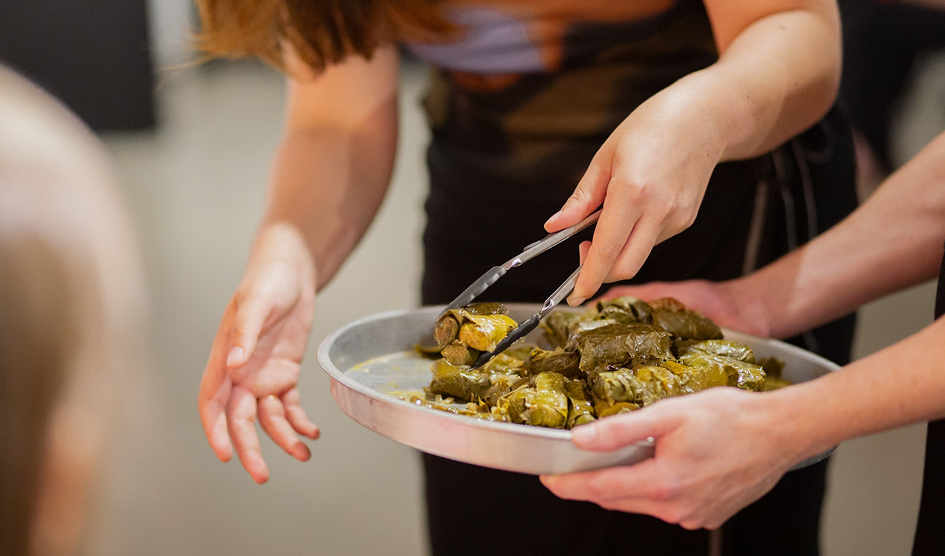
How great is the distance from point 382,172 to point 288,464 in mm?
1484

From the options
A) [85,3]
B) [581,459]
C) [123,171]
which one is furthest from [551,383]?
[85,3]

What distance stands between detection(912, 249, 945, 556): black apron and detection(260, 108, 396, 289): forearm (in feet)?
3.09

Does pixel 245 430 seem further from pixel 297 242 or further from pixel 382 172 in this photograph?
pixel 382 172

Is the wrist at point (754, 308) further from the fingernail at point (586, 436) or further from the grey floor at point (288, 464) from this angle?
the grey floor at point (288, 464)

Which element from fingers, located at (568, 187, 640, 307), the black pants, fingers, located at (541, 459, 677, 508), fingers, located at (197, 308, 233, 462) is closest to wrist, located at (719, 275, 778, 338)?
the black pants

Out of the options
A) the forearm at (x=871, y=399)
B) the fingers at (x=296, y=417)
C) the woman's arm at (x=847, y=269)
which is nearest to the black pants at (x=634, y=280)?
the woman's arm at (x=847, y=269)

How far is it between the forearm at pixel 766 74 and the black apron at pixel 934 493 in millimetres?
301

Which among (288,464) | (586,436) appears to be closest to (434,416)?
(586,436)

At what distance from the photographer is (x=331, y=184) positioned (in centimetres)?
146

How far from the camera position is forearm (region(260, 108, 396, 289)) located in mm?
1408

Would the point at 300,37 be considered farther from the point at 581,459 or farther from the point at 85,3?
the point at 85,3

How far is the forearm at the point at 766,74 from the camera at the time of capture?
1009mm

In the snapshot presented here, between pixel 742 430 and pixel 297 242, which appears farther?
pixel 297 242

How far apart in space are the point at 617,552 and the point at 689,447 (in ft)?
2.35
